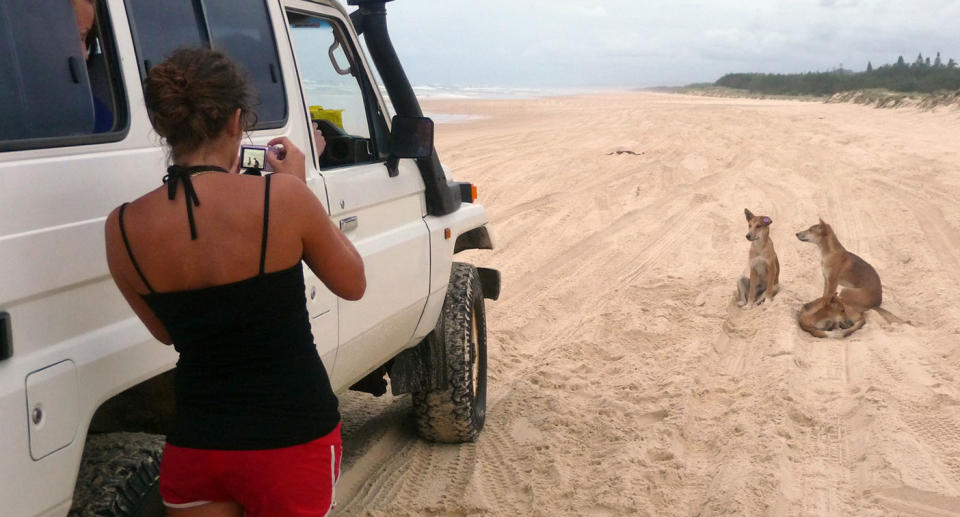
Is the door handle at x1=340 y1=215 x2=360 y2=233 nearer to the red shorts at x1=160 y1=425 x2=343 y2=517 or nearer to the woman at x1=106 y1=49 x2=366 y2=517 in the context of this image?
the woman at x1=106 y1=49 x2=366 y2=517

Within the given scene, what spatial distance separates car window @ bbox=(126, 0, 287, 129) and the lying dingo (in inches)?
204

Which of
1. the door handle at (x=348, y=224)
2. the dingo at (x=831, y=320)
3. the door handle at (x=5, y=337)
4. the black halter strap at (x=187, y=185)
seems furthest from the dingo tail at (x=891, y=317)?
the door handle at (x=5, y=337)

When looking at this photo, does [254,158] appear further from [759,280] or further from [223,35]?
[759,280]

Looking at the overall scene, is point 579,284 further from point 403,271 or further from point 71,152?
point 71,152

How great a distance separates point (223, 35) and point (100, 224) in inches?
40.4

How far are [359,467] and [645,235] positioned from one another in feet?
22.2

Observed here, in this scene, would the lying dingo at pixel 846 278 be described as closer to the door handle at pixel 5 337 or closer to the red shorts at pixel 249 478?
the red shorts at pixel 249 478

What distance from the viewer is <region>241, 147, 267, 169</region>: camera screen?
2.29m

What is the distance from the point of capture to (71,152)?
2.16m

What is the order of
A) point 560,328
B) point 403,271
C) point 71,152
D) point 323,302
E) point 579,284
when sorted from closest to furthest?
point 71,152, point 323,302, point 403,271, point 560,328, point 579,284

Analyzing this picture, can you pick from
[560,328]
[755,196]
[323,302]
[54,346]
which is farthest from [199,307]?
[755,196]

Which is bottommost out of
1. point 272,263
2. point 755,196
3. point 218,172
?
point 755,196

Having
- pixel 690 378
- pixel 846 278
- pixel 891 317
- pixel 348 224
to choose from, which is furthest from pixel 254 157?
pixel 846 278

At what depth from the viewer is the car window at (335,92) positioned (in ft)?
13.0
